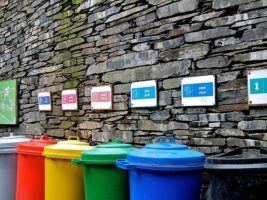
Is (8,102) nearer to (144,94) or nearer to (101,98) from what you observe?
(101,98)

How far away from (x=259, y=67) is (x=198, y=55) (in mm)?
720

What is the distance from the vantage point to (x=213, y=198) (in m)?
2.73

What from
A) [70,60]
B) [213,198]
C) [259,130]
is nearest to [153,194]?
[213,198]

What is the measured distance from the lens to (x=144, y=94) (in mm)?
4637

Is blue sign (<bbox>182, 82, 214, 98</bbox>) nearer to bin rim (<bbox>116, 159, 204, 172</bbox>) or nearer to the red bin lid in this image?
bin rim (<bbox>116, 159, 204, 172</bbox>)

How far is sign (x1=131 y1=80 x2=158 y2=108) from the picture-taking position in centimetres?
451

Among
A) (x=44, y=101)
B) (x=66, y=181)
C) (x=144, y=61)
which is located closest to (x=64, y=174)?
(x=66, y=181)

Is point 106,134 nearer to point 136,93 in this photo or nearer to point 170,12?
point 136,93

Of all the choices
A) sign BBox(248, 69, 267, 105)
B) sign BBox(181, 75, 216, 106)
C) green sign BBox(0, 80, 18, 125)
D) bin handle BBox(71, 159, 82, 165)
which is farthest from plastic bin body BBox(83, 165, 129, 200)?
green sign BBox(0, 80, 18, 125)

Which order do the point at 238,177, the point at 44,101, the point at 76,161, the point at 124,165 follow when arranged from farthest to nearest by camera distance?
the point at 44,101 < the point at 76,161 < the point at 124,165 < the point at 238,177

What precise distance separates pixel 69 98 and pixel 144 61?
174 cm

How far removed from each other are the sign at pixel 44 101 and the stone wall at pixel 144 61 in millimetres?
111

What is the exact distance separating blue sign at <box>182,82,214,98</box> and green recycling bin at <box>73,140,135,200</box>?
3.13 feet

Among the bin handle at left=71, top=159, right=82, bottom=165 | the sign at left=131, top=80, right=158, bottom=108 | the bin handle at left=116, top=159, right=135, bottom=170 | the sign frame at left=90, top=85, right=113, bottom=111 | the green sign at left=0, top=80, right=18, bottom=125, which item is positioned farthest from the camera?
A: the green sign at left=0, top=80, right=18, bottom=125
